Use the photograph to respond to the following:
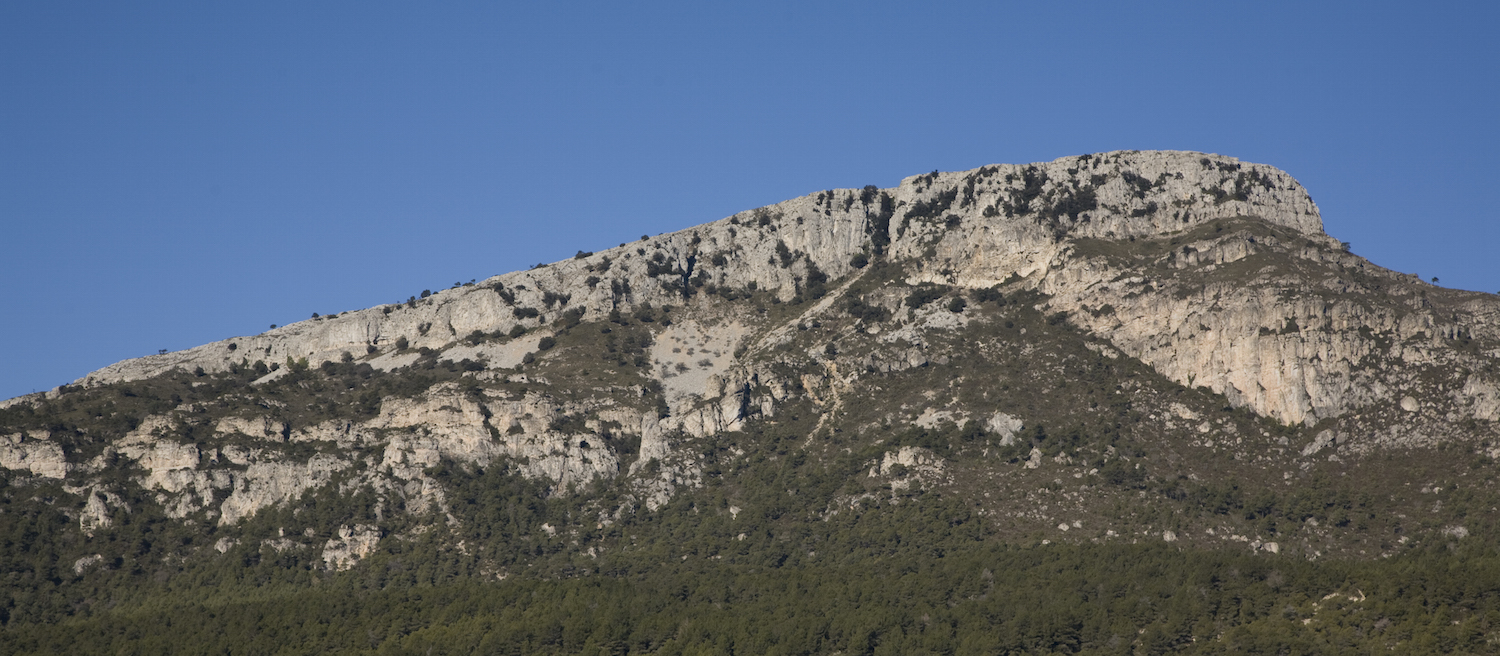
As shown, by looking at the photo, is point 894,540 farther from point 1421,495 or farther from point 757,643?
point 1421,495

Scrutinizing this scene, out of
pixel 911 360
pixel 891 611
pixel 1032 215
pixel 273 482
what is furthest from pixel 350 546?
pixel 1032 215

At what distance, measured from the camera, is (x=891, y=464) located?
520ft

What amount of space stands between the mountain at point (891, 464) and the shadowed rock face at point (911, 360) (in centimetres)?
32

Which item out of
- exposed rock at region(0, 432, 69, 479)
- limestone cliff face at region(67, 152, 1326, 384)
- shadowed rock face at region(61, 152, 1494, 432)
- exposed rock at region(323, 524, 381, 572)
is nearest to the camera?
shadowed rock face at region(61, 152, 1494, 432)

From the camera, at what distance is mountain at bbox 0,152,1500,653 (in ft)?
453

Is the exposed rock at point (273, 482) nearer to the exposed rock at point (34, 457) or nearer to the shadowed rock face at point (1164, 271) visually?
the exposed rock at point (34, 457)

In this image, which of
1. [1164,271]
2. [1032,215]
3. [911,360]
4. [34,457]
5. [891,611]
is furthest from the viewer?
[1032,215]

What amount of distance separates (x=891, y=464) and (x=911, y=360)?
16458mm

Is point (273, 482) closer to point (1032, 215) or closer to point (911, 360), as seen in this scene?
point (911, 360)

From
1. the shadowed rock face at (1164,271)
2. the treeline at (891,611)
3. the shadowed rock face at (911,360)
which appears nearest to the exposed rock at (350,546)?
the shadowed rock face at (911,360)

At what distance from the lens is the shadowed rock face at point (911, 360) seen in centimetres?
15562

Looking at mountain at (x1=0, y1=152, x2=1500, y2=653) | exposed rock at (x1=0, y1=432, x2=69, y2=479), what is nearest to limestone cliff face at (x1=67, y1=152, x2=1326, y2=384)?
mountain at (x1=0, y1=152, x2=1500, y2=653)

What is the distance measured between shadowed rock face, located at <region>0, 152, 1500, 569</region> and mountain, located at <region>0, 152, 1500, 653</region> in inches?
12.7

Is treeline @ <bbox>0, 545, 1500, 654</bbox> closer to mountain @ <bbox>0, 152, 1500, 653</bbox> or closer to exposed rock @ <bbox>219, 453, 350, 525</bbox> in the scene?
mountain @ <bbox>0, 152, 1500, 653</bbox>
